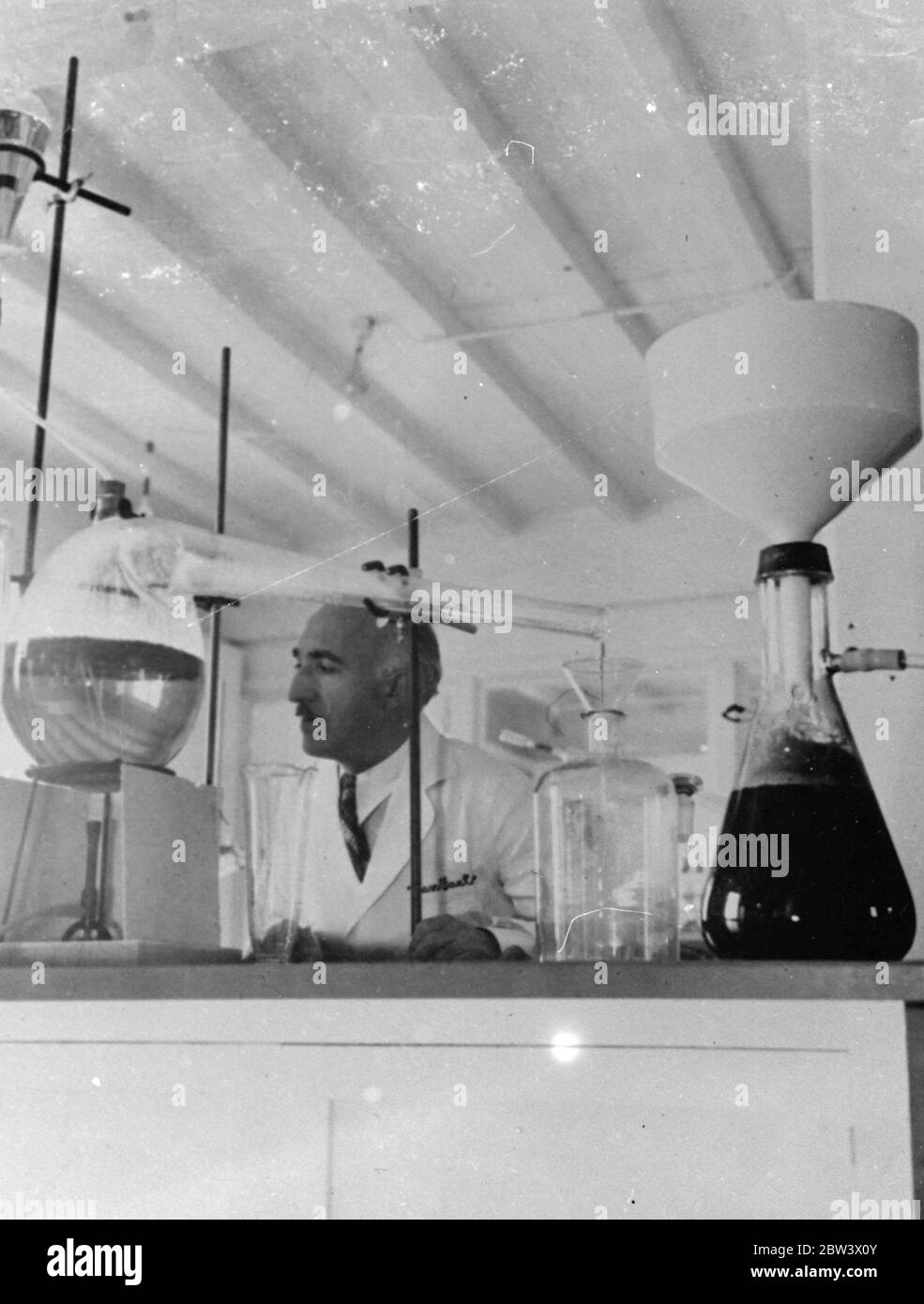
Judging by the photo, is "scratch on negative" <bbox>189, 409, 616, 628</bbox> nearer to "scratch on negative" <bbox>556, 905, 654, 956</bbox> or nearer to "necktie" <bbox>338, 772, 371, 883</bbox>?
"necktie" <bbox>338, 772, 371, 883</bbox>

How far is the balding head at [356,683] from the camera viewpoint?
0.77 meters

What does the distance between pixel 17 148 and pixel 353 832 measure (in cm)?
52

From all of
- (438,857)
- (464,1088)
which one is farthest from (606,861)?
(438,857)

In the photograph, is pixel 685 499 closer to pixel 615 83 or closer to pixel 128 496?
pixel 615 83

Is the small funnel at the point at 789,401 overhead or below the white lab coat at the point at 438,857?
overhead

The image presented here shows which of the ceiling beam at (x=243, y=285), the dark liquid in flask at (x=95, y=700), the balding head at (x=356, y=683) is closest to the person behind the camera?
the dark liquid in flask at (x=95, y=700)

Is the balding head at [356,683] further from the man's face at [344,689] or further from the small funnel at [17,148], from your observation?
the small funnel at [17,148]

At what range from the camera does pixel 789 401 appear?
512 millimetres

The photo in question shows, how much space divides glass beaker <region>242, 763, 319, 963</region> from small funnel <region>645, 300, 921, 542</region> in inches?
9.9

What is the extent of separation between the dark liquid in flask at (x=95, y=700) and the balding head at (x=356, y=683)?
0.11 meters

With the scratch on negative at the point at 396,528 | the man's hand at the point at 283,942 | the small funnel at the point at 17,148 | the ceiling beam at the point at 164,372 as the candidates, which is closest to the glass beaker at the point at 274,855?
the man's hand at the point at 283,942

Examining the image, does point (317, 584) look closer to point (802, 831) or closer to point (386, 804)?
point (386, 804)

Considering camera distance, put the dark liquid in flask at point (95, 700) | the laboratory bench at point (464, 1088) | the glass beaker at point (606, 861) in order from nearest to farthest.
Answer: the laboratory bench at point (464, 1088) → the glass beaker at point (606, 861) → the dark liquid in flask at point (95, 700)
